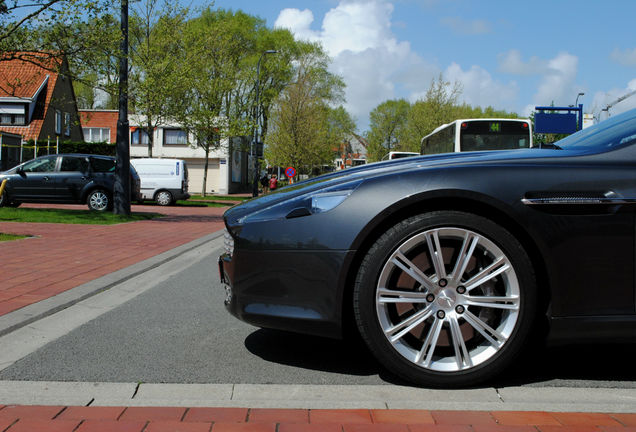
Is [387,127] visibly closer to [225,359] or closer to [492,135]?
[492,135]

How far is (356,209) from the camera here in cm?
300

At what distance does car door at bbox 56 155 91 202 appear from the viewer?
1792 centimetres

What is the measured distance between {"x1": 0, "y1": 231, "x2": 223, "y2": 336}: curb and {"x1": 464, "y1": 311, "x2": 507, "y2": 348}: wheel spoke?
3.02 meters

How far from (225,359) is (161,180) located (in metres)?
22.2

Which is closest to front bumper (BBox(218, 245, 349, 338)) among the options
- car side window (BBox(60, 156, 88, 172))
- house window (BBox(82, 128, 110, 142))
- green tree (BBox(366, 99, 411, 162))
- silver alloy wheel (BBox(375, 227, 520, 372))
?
silver alloy wheel (BBox(375, 227, 520, 372))

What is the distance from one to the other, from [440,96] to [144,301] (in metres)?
45.6

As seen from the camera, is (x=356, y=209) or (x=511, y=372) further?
(x=511, y=372)

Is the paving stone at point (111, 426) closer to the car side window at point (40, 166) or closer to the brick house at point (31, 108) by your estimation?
the car side window at point (40, 166)

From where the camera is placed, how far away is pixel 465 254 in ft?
9.70

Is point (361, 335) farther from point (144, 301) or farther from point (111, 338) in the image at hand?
point (144, 301)

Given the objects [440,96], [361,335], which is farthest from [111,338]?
[440,96]

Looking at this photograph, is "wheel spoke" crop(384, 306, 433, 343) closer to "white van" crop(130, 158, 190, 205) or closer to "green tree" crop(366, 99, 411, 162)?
"white van" crop(130, 158, 190, 205)

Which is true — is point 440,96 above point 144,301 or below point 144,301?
above

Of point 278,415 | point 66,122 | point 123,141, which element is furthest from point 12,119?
point 278,415
